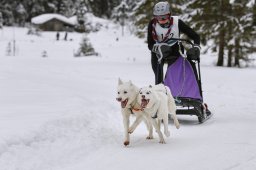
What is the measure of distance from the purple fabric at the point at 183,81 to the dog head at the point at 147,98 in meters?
Answer: 1.86

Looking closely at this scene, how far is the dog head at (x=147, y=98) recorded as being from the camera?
5.83m

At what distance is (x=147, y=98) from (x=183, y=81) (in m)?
2.03

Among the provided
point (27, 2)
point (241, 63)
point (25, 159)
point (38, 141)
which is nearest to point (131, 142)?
point (38, 141)

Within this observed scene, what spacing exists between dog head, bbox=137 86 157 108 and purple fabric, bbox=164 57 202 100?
6.10 ft

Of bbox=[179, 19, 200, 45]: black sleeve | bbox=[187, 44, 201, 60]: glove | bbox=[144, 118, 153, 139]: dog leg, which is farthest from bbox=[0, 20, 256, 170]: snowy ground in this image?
bbox=[179, 19, 200, 45]: black sleeve

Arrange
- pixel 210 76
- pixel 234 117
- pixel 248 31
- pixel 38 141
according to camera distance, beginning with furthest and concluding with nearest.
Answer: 1. pixel 248 31
2. pixel 210 76
3. pixel 234 117
4. pixel 38 141

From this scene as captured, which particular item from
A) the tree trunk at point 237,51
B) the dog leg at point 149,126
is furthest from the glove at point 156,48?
the tree trunk at point 237,51

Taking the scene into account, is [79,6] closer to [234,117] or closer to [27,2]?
[27,2]

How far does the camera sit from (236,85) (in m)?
14.8

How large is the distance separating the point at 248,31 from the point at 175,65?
17.0 m

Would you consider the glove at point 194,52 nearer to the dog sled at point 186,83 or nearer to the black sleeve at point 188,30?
the dog sled at point 186,83

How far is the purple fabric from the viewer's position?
25.4ft

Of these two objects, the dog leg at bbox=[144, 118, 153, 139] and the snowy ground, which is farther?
the dog leg at bbox=[144, 118, 153, 139]

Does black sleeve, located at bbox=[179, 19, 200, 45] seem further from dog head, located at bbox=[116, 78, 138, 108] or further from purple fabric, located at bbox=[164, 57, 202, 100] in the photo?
dog head, located at bbox=[116, 78, 138, 108]
